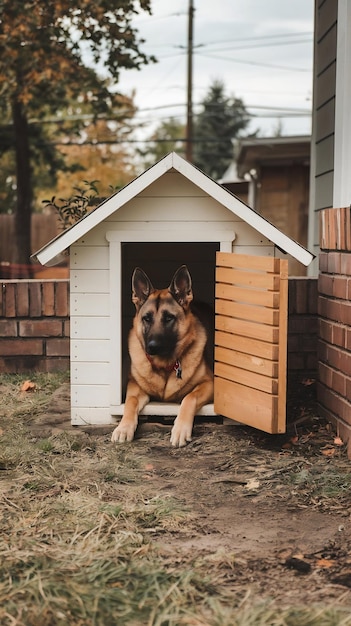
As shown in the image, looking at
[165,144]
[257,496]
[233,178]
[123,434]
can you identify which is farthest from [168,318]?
[165,144]

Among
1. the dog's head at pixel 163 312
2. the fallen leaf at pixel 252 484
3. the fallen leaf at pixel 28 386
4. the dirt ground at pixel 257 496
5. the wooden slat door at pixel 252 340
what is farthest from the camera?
the fallen leaf at pixel 28 386

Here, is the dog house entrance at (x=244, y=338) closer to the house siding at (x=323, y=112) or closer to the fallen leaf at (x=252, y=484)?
the fallen leaf at (x=252, y=484)

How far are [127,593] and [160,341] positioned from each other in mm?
2909

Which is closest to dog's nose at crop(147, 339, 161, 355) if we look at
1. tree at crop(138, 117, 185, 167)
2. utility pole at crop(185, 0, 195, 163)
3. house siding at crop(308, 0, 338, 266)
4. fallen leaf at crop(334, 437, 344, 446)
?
fallen leaf at crop(334, 437, 344, 446)

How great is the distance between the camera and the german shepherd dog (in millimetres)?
6039

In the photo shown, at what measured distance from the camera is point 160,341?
5.93 m

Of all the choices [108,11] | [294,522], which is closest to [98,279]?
[294,522]

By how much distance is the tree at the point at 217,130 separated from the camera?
5072cm

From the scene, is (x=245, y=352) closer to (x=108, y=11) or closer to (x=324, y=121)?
(x=324, y=121)

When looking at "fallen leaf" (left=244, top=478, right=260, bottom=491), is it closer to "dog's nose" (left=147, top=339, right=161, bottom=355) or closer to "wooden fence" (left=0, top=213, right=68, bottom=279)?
"dog's nose" (left=147, top=339, right=161, bottom=355)

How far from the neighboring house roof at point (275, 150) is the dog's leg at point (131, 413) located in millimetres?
8979

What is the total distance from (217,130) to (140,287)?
1901 inches

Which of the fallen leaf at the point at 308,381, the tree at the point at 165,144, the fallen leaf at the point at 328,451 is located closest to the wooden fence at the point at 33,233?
the fallen leaf at the point at 308,381

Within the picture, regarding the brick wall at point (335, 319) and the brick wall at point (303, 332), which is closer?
the brick wall at point (335, 319)
